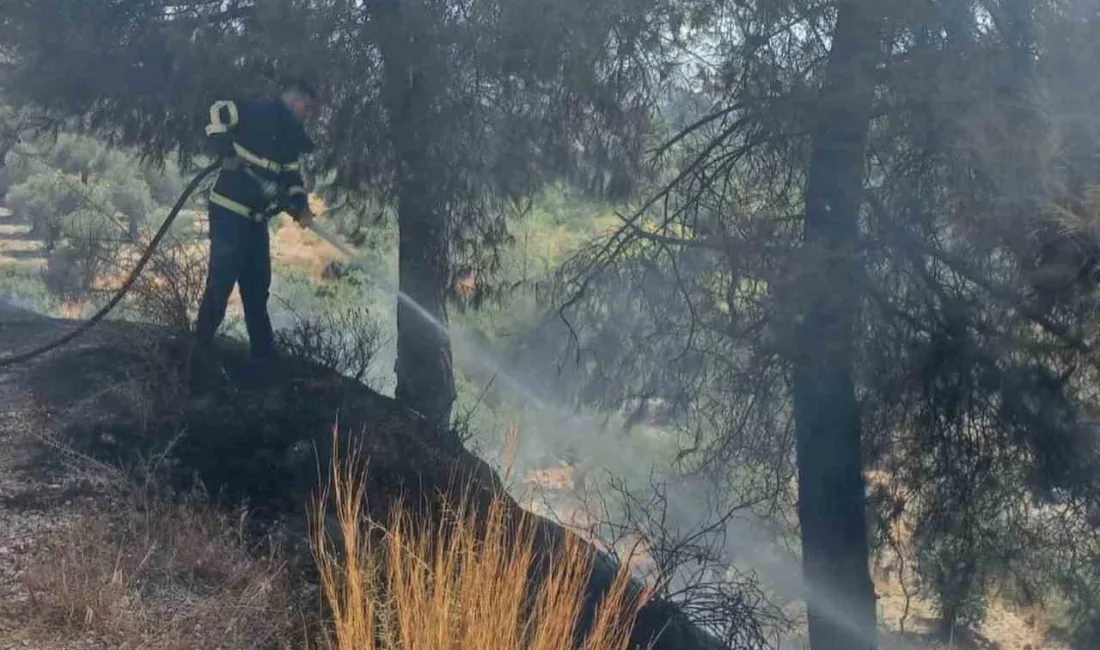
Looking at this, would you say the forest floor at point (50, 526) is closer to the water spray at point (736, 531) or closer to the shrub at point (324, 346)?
the shrub at point (324, 346)

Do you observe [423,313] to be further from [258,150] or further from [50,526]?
[50,526]

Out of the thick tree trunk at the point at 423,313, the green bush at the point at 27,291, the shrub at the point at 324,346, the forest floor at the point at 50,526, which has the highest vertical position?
the thick tree trunk at the point at 423,313

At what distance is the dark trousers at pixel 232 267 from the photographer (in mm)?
8547

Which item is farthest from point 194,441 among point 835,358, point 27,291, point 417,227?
point 27,291

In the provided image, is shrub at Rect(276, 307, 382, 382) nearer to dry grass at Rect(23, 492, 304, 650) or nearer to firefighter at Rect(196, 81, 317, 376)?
firefighter at Rect(196, 81, 317, 376)

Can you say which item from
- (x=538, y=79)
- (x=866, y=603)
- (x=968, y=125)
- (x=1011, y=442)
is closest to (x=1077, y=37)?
(x=968, y=125)

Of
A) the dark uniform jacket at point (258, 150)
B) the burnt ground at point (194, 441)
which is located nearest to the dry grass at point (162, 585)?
the burnt ground at point (194, 441)

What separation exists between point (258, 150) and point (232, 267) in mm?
741

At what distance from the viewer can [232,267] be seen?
862 cm

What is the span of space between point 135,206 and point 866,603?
55.4 feet

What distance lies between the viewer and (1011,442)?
9836 millimetres

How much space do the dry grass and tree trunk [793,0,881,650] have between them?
15.4 ft

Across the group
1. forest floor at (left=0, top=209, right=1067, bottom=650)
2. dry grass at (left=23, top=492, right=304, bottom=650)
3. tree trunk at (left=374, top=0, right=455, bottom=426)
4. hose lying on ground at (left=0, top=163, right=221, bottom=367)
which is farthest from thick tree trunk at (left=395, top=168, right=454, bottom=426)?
dry grass at (left=23, top=492, right=304, bottom=650)

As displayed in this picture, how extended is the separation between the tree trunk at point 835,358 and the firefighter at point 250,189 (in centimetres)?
343
